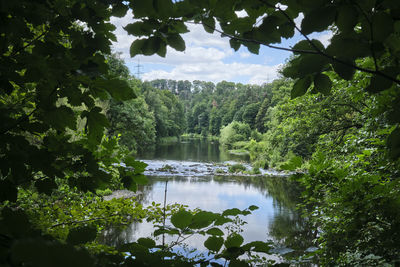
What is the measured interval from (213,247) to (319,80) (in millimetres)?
619

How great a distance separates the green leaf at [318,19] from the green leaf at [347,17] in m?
0.02

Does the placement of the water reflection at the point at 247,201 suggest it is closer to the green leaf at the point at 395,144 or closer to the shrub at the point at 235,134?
Answer: the green leaf at the point at 395,144

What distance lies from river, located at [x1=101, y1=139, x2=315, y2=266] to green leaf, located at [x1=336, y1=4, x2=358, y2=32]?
17.2 ft

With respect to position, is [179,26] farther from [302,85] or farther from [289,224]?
[289,224]

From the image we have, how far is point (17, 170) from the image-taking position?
0.95 meters

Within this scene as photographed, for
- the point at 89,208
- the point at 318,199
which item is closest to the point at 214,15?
the point at 318,199

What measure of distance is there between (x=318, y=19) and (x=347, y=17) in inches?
2.4

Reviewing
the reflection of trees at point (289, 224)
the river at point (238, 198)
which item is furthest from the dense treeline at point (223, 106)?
the reflection of trees at point (289, 224)

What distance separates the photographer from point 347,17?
26.1 inches

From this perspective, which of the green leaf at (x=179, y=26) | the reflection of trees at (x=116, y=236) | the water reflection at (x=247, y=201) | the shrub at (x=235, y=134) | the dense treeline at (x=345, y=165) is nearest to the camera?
the green leaf at (x=179, y=26)

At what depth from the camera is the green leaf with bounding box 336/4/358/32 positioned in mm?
658

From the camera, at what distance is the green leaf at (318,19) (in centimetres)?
67

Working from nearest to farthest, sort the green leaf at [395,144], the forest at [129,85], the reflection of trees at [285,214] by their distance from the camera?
the forest at [129,85], the green leaf at [395,144], the reflection of trees at [285,214]

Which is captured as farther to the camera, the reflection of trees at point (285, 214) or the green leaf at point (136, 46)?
the reflection of trees at point (285, 214)
